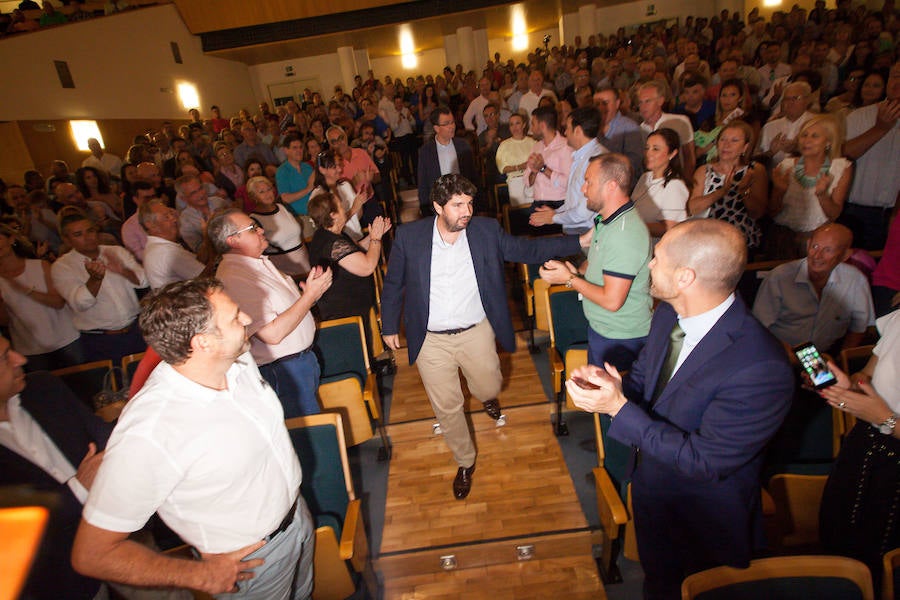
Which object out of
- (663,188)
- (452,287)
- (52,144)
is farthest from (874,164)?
(52,144)

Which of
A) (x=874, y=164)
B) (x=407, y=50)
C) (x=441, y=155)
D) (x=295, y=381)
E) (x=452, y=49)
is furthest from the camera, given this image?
(x=407, y=50)

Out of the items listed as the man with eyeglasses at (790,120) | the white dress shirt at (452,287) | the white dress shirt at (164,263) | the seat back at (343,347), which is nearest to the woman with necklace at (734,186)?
the man with eyeglasses at (790,120)

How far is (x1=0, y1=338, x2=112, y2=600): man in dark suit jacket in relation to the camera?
1318 millimetres

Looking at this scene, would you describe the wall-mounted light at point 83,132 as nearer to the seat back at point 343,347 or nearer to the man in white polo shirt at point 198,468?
the seat back at point 343,347

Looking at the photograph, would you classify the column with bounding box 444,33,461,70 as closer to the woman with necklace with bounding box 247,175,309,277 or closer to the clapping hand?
the woman with necklace with bounding box 247,175,309,277

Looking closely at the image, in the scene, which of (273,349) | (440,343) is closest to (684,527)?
(440,343)

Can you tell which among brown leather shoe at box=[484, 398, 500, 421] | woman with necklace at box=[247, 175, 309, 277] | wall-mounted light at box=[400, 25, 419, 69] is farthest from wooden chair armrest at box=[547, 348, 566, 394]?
wall-mounted light at box=[400, 25, 419, 69]

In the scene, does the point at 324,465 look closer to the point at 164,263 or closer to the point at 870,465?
the point at 164,263

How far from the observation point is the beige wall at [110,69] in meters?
7.01

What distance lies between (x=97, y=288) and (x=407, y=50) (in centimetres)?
1522

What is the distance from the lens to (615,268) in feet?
6.37

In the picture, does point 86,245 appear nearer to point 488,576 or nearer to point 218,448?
point 218,448

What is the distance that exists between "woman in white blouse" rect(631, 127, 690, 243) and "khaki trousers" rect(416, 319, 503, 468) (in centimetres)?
132

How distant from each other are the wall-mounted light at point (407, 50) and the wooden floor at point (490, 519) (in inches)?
474
